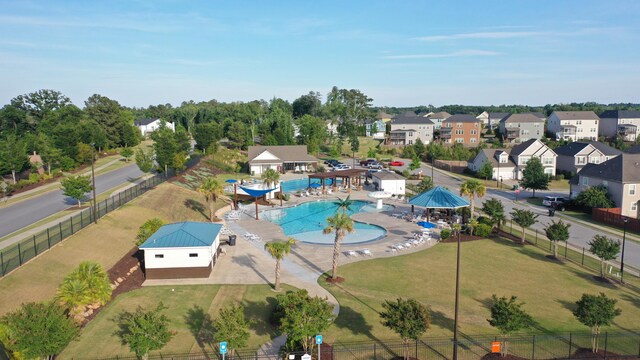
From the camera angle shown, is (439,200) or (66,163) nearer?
(439,200)

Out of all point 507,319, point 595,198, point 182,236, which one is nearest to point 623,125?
point 595,198

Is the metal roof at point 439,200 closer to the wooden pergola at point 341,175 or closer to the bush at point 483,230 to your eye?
the bush at point 483,230

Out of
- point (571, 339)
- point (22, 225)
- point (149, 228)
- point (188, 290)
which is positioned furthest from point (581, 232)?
point (22, 225)

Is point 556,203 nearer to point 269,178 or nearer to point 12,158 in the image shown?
point 269,178

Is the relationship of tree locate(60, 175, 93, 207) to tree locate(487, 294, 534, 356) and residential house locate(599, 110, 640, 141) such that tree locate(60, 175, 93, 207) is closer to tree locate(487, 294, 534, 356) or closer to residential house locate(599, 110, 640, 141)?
tree locate(487, 294, 534, 356)

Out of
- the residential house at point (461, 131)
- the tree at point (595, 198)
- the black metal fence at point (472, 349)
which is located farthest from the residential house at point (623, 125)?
the black metal fence at point (472, 349)

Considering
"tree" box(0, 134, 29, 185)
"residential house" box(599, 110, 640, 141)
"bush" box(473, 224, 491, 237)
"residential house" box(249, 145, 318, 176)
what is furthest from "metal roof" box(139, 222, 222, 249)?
"residential house" box(599, 110, 640, 141)
